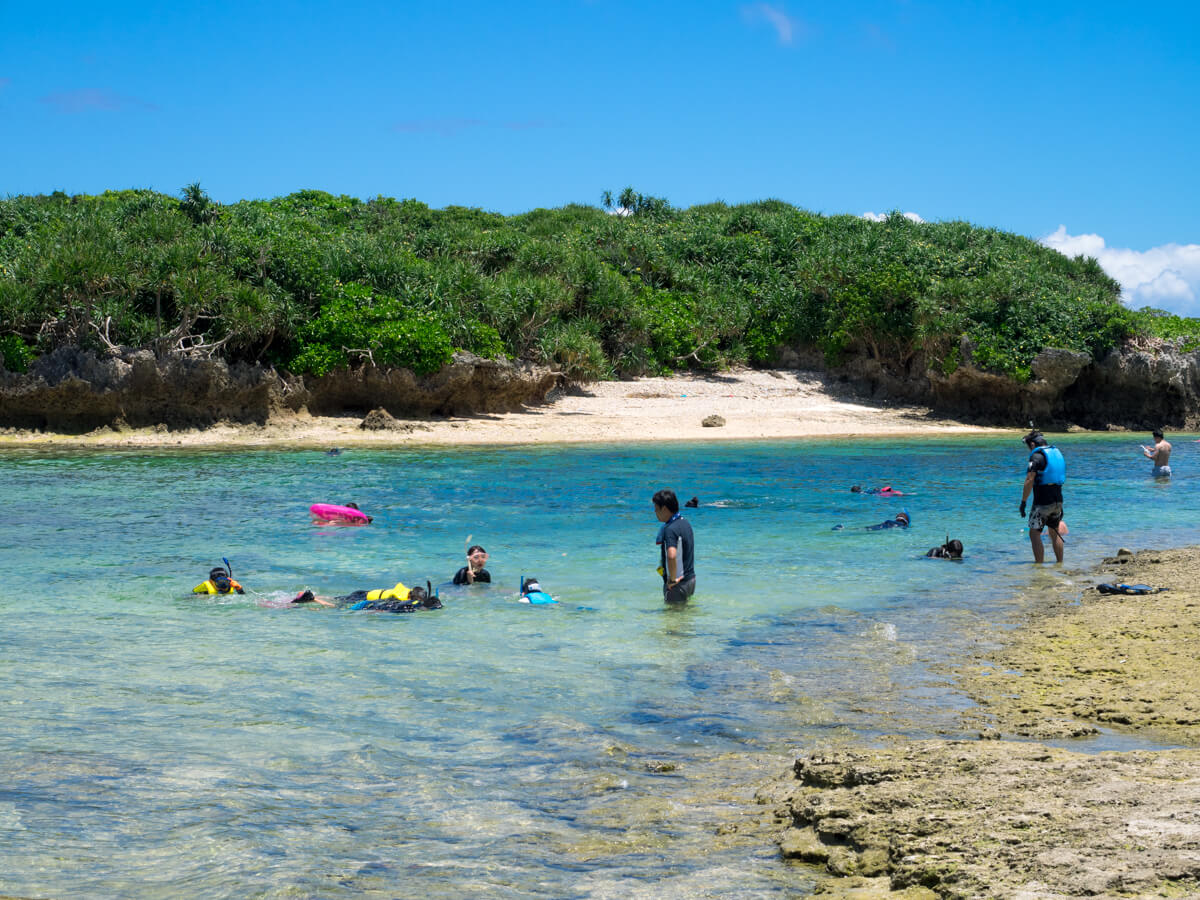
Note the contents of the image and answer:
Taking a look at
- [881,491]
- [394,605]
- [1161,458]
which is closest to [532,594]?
[394,605]

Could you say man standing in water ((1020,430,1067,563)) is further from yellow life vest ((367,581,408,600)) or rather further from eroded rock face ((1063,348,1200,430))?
eroded rock face ((1063,348,1200,430))

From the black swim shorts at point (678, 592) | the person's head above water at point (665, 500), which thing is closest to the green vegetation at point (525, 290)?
the black swim shorts at point (678, 592)

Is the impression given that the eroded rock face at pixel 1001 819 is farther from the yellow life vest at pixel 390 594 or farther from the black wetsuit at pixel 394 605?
the yellow life vest at pixel 390 594

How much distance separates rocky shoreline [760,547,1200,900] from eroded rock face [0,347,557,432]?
25800 millimetres

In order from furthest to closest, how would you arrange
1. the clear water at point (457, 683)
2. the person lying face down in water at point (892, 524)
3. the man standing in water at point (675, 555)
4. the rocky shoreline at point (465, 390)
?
the rocky shoreline at point (465, 390) → the person lying face down in water at point (892, 524) → the man standing in water at point (675, 555) → the clear water at point (457, 683)

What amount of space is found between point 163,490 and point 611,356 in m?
21.6

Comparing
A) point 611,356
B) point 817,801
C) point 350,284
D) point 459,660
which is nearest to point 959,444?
point 611,356

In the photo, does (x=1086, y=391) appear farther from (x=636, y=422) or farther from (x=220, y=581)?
(x=220, y=581)

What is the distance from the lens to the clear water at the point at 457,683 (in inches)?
195

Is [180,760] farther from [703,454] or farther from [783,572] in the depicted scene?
[703,454]

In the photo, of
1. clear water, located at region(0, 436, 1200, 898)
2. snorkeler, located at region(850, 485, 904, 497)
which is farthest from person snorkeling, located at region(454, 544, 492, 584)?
snorkeler, located at region(850, 485, 904, 497)

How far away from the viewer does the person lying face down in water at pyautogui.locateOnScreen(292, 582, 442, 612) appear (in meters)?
10.8

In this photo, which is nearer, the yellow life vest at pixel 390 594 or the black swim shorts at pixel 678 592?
the black swim shorts at pixel 678 592

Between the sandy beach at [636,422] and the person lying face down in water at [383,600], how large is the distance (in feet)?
59.4
